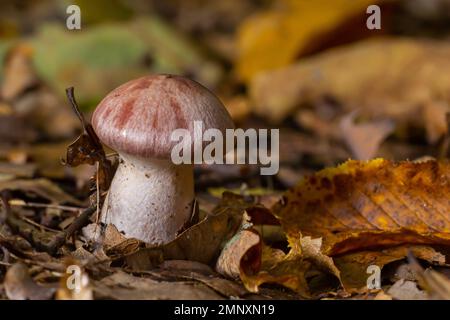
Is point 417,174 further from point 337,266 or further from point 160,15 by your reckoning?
point 160,15

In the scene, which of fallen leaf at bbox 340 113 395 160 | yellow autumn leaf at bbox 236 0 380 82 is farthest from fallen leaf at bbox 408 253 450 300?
yellow autumn leaf at bbox 236 0 380 82

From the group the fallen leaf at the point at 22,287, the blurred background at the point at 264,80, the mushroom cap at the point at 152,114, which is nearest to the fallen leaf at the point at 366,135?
the blurred background at the point at 264,80

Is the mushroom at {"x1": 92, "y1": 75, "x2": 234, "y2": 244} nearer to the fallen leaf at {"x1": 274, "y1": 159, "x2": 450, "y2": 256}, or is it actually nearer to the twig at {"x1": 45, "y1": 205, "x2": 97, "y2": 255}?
the twig at {"x1": 45, "y1": 205, "x2": 97, "y2": 255}

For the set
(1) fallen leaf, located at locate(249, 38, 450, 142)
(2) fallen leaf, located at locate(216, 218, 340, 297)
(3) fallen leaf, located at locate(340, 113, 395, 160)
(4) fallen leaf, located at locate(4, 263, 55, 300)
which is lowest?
(4) fallen leaf, located at locate(4, 263, 55, 300)

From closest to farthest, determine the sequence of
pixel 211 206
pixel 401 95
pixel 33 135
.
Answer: pixel 211 206 < pixel 33 135 < pixel 401 95

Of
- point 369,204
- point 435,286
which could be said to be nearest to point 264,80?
point 369,204

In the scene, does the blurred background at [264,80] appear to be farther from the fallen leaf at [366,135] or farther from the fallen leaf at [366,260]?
the fallen leaf at [366,260]
